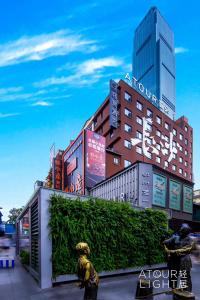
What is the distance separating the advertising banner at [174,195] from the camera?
3094 cm

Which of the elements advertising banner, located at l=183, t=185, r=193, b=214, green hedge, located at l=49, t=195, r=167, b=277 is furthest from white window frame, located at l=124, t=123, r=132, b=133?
green hedge, located at l=49, t=195, r=167, b=277

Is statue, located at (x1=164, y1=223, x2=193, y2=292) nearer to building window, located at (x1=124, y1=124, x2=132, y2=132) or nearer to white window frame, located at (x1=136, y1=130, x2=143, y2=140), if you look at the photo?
building window, located at (x1=124, y1=124, x2=132, y2=132)

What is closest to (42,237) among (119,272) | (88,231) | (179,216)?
(88,231)

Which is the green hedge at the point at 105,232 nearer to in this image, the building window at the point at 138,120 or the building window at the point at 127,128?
the building window at the point at 127,128

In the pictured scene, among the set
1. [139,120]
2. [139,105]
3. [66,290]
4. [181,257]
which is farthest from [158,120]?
[181,257]

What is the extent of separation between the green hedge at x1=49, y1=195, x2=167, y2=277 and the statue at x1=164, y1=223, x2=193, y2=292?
134 inches

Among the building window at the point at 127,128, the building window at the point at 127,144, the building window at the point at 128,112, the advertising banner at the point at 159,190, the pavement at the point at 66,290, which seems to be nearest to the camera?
the pavement at the point at 66,290

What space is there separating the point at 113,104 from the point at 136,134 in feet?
31.9

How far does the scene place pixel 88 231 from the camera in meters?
10.6

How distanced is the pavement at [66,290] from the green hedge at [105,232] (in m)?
0.64

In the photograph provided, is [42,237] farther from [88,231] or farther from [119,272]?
[119,272]

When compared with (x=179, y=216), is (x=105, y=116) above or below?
above

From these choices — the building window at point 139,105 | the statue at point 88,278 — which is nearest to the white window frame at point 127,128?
the building window at point 139,105

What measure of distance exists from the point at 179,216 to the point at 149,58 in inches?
6512
